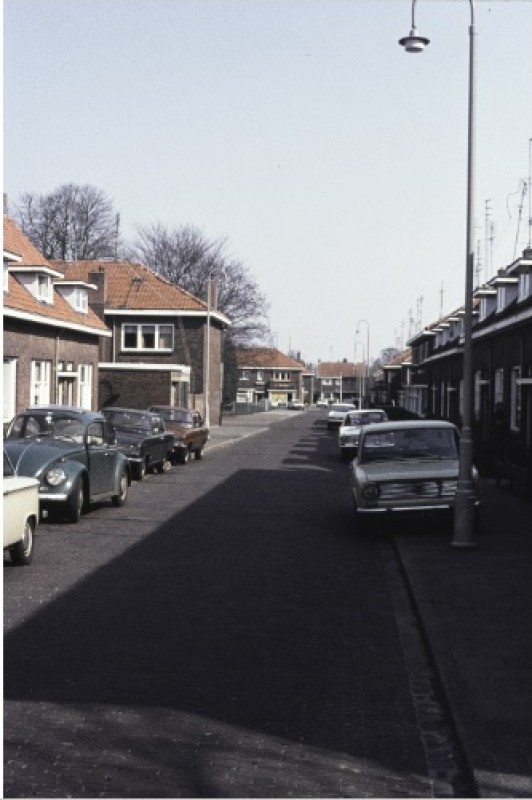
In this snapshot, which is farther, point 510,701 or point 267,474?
point 267,474

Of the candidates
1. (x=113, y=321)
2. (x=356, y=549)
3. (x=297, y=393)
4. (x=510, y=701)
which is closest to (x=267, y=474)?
(x=356, y=549)

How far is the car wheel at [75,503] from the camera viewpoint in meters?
16.7

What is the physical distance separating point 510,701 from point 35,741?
2.86m

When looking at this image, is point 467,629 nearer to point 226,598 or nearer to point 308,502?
point 226,598

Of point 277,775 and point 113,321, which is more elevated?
point 113,321

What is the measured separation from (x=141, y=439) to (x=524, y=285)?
41.1 feet

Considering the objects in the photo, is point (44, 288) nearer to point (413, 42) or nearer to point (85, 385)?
point (85, 385)

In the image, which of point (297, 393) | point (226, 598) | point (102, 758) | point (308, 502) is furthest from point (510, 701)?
point (297, 393)

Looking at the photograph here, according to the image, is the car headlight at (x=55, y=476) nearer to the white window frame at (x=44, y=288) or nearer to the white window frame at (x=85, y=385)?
the white window frame at (x=44, y=288)

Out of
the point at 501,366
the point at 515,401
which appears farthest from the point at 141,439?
the point at 501,366

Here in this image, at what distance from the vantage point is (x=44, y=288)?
123 feet

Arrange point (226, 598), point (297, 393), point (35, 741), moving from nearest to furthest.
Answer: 1. point (35, 741)
2. point (226, 598)
3. point (297, 393)

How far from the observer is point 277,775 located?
5641 millimetres

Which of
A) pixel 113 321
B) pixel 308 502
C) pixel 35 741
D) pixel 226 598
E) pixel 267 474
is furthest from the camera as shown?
pixel 113 321
